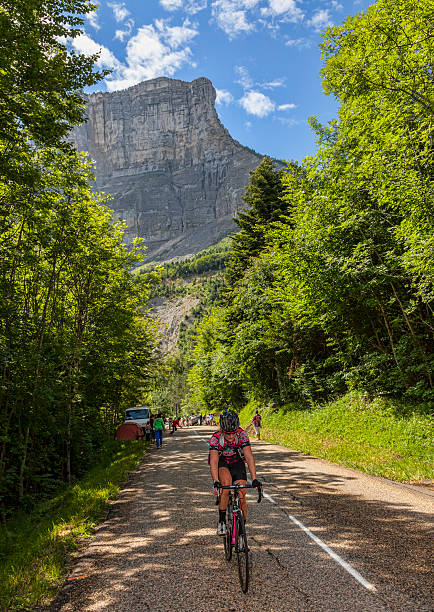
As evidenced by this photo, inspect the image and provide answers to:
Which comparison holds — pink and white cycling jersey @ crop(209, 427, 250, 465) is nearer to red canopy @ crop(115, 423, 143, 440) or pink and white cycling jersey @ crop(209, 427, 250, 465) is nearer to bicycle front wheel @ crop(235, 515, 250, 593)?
bicycle front wheel @ crop(235, 515, 250, 593)

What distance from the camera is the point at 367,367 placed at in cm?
1545

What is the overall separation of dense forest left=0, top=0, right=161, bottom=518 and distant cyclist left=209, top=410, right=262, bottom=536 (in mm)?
5859

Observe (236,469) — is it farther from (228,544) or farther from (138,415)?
(138,415)

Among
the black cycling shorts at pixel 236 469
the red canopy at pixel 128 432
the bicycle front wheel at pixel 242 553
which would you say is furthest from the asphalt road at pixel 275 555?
the red canopy at pixel 128 432

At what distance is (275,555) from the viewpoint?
16.6 feet

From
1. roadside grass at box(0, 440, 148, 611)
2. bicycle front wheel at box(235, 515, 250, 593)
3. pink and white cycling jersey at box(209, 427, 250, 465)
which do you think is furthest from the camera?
pink and white cycling jersey at box(209, 427, 250, 465)

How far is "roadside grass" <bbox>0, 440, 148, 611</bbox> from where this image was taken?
4.28 metres

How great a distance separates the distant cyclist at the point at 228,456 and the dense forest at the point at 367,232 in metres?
7.16

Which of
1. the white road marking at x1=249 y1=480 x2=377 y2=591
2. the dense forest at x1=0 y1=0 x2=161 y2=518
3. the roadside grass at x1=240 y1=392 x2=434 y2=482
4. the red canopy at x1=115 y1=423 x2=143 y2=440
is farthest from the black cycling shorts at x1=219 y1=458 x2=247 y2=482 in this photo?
the red canopy at x1=115 y1=423 x2=143 y2=440

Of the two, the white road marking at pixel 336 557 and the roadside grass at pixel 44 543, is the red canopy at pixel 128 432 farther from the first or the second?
the white road marking at pixel 336 557

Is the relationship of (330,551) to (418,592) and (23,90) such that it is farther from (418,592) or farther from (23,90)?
(23,90)

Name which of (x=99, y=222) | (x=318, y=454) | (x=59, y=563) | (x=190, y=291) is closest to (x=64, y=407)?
(x=99, y=222)

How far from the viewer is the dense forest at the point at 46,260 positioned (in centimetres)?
807

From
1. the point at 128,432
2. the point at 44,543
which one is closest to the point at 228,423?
the point at 44,543
